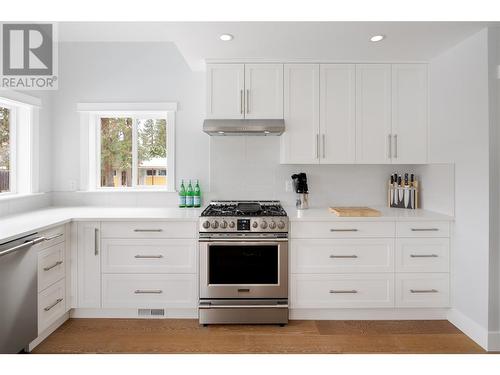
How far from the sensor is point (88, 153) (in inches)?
139

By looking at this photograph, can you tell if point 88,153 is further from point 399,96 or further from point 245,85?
point 399,96

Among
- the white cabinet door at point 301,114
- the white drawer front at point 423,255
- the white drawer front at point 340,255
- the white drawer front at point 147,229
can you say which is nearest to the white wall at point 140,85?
the white drawer front at point 147,229

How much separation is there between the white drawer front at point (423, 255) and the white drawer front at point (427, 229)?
0.04m

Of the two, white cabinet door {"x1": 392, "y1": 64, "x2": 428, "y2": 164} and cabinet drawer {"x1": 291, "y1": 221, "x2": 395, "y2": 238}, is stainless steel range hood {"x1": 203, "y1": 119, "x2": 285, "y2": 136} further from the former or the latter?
white cabinet door {"x1": 392, "y1": 64, "x2": 428, "y2": 164}

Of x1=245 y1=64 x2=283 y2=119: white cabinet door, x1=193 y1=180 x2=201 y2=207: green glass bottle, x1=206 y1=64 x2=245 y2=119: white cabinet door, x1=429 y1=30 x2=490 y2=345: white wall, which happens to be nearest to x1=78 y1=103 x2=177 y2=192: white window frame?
x1=193 y1=180 x2=201 y2=207: green glass bottle

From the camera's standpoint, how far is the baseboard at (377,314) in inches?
111

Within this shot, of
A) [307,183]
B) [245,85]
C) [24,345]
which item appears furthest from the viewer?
[307,183]

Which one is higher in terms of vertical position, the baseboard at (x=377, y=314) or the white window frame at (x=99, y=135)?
the white window frame at (x=99, y=135)

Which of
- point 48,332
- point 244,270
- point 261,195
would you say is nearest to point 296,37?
point 261,195

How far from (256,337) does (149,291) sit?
37.4 inches

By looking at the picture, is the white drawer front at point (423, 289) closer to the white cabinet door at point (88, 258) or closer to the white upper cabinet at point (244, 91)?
the white upper cabinet at point (244, 91)

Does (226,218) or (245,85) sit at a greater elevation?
(245,85)

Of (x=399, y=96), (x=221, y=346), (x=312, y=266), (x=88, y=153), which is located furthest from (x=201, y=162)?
(x=399, y=96)

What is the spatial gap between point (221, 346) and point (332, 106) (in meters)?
2.23
